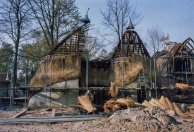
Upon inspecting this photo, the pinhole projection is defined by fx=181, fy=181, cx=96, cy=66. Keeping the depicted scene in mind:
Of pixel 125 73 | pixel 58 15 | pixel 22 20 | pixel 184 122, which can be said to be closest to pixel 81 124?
pixel 184 122

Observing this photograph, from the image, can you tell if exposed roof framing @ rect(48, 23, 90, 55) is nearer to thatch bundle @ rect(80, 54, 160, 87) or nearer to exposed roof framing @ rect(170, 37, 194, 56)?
thatch bundle @ rect(80, 54, 160, 87)

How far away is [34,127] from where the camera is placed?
825cm

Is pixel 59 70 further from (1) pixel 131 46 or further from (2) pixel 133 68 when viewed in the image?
(1) pixel 131 46

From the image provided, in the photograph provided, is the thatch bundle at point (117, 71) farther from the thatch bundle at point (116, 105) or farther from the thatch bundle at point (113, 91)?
the thatch bundle at point (116, 105)

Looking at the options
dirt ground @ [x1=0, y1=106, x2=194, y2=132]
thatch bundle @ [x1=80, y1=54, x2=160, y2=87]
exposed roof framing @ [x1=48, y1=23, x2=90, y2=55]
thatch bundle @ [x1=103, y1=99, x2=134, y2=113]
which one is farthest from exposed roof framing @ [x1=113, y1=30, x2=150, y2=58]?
dirt ground @ [x1=0, y1=106, x2=194, y2=132]

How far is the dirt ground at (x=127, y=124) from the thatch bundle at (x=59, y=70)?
5.15m

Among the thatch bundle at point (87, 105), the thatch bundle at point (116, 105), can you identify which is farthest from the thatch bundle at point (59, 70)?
the thatch bundle at point (116, 105)

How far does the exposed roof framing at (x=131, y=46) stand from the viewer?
1605 cm

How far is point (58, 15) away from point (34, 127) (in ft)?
57.5

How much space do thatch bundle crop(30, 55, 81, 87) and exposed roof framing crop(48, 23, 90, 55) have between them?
1065mm

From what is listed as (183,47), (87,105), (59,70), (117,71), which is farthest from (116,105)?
(183,47)

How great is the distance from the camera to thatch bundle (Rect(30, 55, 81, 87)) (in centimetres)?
1363

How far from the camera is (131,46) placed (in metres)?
17.1

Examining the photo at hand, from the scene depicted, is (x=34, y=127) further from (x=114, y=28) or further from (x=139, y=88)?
(x=114, y=28)
